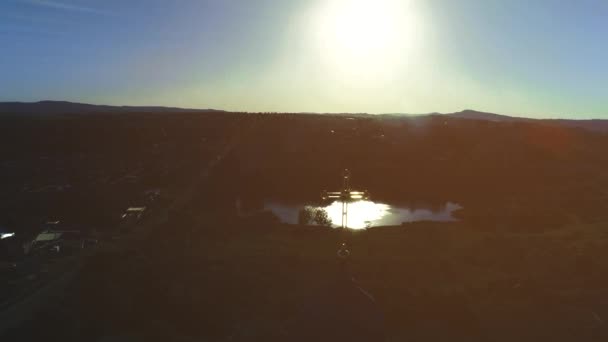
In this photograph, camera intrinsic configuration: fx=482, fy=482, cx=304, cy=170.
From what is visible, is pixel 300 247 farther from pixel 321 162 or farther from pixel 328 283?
pixel 321 162

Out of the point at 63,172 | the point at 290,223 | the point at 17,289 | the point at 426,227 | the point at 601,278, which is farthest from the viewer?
the point at 63,172

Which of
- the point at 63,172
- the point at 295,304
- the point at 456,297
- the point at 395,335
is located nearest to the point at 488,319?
the point at 456,297

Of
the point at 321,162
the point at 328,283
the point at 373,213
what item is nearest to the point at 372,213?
the point at 373,213

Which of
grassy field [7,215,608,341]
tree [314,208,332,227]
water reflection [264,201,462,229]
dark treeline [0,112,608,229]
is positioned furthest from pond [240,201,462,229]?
grassy field [7,215,608,341]

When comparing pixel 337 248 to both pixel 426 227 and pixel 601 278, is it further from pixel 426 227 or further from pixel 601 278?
pixel 601 278

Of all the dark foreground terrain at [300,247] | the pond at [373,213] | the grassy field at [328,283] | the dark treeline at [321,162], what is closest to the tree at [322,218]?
the pond at [373,213]

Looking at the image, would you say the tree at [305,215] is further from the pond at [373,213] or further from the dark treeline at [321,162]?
the dark treeline at [321,162]

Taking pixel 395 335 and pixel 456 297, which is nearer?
pixel 395 335

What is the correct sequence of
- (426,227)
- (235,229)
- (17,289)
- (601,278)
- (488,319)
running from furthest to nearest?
(426,227), (235,229), (601,278), (17,289), (488,319)
